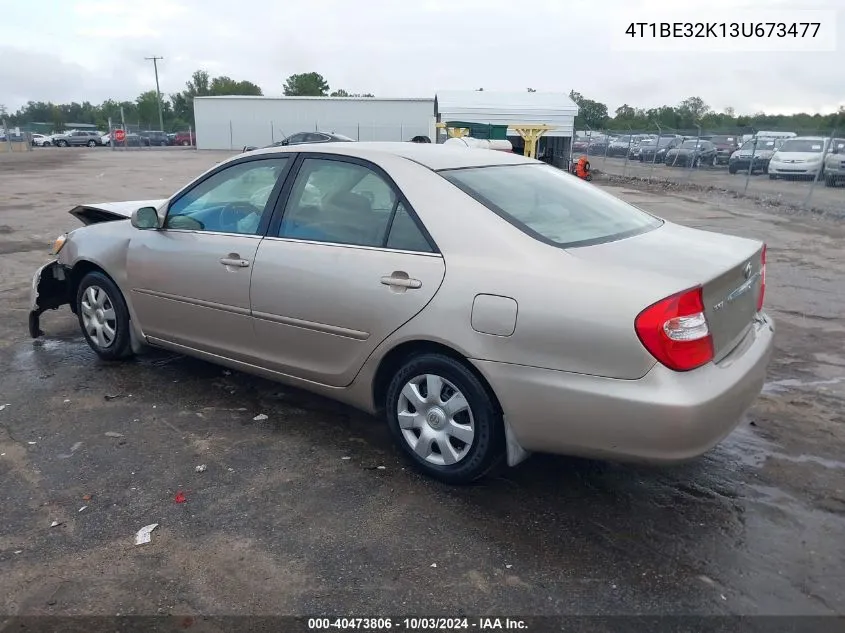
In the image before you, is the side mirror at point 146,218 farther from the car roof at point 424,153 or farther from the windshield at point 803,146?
the windshield at point 803,146

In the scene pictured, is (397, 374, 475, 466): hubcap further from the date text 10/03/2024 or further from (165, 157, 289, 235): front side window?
(165, 157, 289, 235): front side window

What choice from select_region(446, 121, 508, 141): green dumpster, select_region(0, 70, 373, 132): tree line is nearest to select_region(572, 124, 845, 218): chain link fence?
select_region(446, 121, 508, 141): green dumpster

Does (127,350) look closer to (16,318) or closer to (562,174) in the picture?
(16,318)

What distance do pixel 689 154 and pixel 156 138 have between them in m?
44.5

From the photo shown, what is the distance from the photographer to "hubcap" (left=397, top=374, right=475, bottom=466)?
331 centimetres

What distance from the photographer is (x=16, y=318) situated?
6.27 m

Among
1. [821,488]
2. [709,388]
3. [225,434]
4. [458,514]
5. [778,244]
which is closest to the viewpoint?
[709,388]

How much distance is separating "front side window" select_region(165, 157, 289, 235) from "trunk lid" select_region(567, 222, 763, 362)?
6.41 ft

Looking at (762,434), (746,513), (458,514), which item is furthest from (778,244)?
(458,514)

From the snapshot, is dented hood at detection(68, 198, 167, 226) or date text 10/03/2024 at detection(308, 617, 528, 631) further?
dented hood at detection(68, 198, 167, 226)

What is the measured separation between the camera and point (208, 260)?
4188mm

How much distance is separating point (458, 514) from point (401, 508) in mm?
270

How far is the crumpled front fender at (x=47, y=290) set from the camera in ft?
17.3

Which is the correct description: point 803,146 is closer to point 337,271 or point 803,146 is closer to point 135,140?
point 337,271
